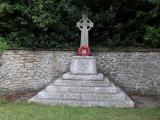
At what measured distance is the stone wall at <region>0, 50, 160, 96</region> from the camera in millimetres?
13430

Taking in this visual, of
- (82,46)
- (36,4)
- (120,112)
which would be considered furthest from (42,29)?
(120,112)

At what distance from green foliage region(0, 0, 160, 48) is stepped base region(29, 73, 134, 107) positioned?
2240 mm

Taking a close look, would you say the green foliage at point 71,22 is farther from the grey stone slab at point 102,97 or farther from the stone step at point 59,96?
the grey stone slab at point 102,97

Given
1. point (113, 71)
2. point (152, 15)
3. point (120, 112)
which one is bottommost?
point (120, 112)

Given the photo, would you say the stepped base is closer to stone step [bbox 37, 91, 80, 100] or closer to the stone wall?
stone step [bbox 37, 91, 80, 100]

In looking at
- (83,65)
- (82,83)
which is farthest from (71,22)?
(82,83)

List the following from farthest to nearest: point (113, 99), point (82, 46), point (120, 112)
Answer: point (82, 46), point (113, 99), point (120, 112)

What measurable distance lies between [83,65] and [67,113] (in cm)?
293

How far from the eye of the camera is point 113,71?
1362cm

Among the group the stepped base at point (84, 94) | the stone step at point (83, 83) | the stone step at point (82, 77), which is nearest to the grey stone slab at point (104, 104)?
the stepped base at point (84, 94)

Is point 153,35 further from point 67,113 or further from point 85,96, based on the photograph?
point 67,113

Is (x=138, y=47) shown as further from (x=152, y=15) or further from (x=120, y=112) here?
(x=120, y=112)

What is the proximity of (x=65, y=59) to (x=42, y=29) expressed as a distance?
159cm

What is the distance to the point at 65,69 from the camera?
1365cm
